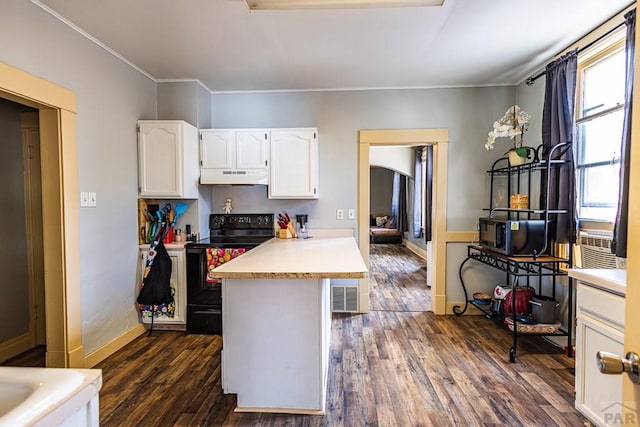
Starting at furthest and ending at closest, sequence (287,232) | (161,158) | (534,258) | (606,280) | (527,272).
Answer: (287,232), (161,158), (527,272), (534,258), (606,280)

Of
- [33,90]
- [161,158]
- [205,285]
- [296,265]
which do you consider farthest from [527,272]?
[33,90]

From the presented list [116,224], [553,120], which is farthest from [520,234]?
[116,224]

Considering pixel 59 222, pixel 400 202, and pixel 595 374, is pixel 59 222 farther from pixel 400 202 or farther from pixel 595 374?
pixel 400 202

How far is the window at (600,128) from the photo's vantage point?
91.1 inches

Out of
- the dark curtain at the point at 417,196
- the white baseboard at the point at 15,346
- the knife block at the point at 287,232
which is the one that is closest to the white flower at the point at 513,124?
the knife block at the point at 287,232

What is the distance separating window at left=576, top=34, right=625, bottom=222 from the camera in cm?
231

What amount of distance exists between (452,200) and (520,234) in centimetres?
104

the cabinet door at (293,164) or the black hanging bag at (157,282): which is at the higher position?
the cabinet door at (293,164)

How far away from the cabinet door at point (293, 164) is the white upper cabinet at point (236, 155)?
9 centimetres

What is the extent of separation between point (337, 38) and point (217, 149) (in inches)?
64.8

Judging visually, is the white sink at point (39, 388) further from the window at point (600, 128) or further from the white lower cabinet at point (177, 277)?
the window at point (600, 128)

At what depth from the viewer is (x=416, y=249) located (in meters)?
7.89

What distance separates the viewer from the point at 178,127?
3.10 m

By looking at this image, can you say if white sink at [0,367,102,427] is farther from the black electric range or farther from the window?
the window
